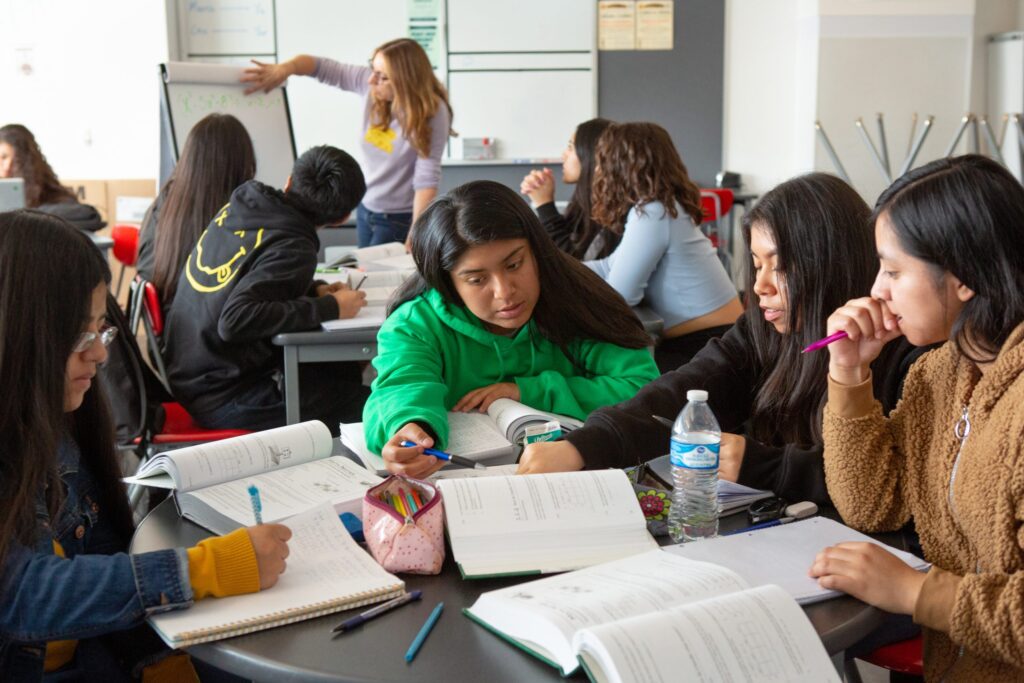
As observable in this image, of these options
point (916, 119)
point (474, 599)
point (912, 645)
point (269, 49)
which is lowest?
point (912, 645)

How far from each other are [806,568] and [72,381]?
0.90 m

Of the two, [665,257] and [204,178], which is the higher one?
[204,178]

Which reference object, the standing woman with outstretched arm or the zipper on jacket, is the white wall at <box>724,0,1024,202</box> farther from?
the zipper on jacket

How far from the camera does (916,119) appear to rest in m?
6.26

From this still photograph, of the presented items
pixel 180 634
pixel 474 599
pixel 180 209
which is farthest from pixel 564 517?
pixel 180 209

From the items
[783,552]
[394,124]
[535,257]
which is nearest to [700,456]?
[783,552]

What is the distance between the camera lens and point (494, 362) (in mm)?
1974

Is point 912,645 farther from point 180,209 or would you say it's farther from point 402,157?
point 402,157

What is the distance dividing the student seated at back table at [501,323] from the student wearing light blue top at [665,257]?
1138 mm

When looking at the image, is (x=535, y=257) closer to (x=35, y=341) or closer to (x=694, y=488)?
(x=694, y=488)

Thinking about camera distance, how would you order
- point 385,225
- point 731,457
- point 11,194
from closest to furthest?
1. point 731,457
2. point 11,194
3. point 385,225

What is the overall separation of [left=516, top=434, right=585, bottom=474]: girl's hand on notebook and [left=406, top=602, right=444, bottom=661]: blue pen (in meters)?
0.39

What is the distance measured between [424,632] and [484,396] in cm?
86

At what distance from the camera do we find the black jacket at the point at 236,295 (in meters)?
2.78
